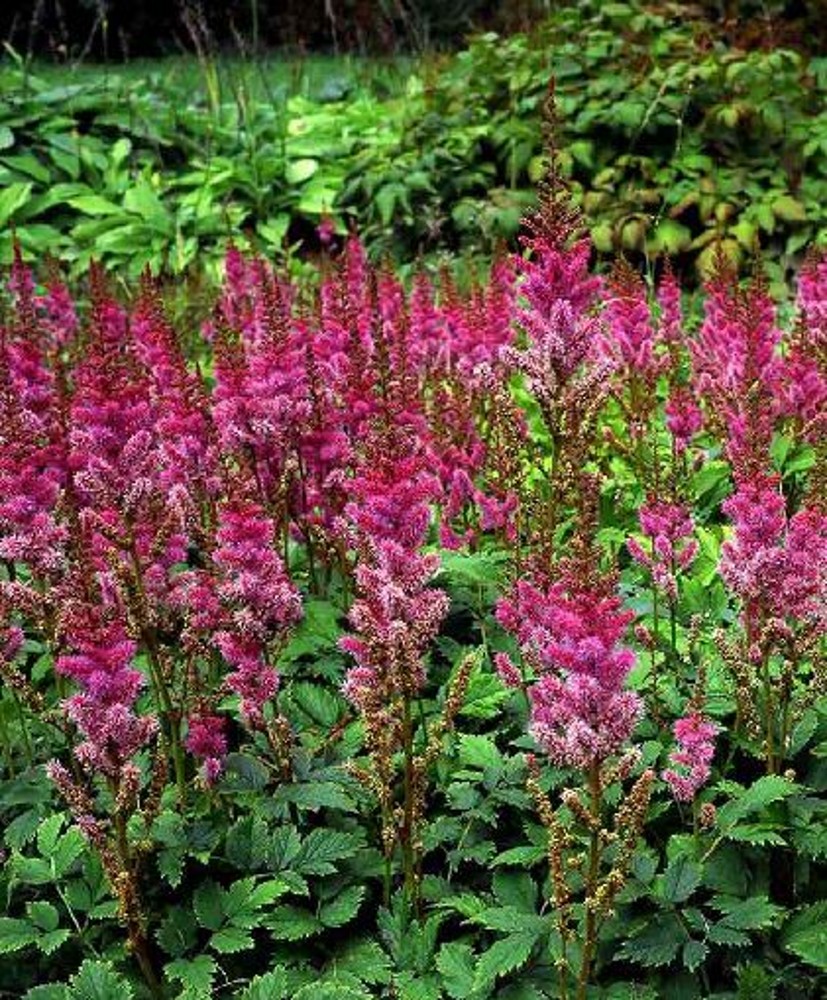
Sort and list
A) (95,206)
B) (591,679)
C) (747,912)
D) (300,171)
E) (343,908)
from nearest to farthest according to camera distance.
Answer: (591,679) < (747,912) < (343,908) < (95,206) < (300,171)

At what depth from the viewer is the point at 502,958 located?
2596 mm

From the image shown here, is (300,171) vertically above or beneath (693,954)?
above

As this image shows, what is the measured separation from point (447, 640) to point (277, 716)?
844 millimetres

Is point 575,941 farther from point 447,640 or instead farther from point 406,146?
point 406,146

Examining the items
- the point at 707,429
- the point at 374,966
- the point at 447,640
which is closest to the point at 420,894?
the point at 374,966

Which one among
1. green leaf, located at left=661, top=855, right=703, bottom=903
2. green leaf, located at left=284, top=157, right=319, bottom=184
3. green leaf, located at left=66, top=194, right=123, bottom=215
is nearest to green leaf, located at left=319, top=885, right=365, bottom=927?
green leaf, located at left=661, top=855, right=703, bottom=903

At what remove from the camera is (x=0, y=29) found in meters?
21.2

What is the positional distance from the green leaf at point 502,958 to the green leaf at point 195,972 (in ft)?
1.86

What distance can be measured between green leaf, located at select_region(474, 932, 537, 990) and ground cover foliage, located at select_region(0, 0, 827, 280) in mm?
5666

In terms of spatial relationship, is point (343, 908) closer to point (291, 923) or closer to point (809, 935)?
point (291, 923)

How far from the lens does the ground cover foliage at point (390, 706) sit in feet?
8.61

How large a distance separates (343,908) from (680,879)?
75 centimetres

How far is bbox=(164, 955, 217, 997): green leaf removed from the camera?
2.68 meters

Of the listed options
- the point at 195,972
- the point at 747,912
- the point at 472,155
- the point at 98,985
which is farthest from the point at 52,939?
the point at 472,155
